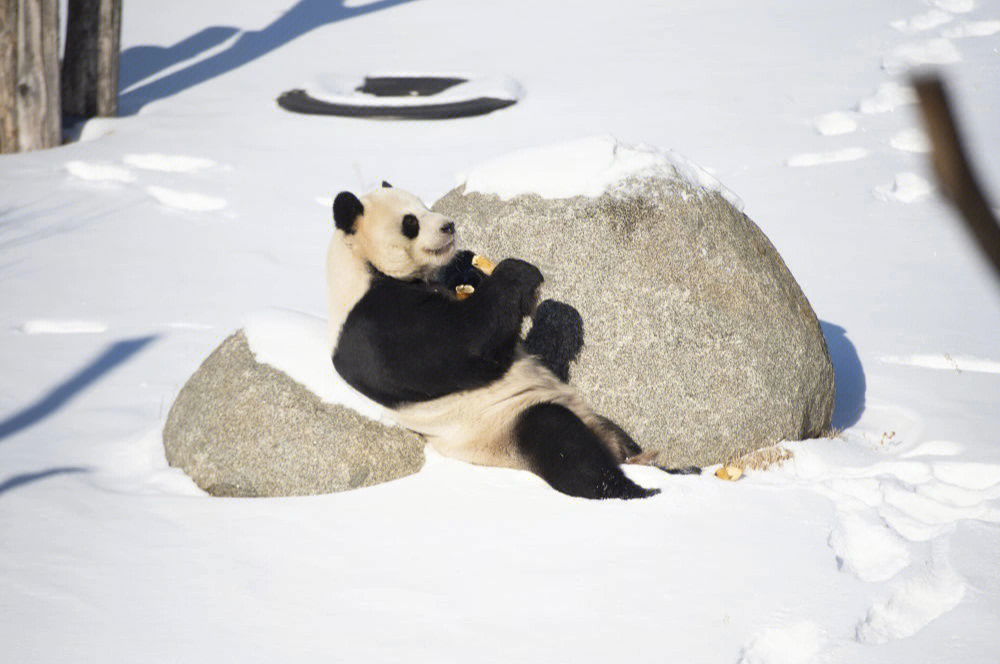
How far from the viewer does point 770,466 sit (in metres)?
3.98

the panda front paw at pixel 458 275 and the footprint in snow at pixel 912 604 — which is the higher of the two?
the panda front paw at pixel 458 275

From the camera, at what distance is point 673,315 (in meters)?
4.06

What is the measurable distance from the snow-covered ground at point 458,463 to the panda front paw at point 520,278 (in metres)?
0.72

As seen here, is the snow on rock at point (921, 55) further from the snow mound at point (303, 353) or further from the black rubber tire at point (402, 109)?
the snow mound at point (303, 353)

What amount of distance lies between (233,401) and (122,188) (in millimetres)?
4619

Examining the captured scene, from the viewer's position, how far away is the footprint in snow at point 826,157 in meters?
8.09

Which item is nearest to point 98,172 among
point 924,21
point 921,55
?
point 921,55

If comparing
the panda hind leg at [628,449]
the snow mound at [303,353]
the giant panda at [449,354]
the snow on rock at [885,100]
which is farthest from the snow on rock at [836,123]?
the snow mound at [303,353]

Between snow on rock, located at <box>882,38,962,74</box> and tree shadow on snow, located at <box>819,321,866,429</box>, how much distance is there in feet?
15.5

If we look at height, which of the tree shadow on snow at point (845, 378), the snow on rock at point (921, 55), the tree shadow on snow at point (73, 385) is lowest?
the tree shadow on snow at point (73, 385)

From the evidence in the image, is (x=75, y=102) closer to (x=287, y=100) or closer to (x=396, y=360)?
(x=287, y=100)

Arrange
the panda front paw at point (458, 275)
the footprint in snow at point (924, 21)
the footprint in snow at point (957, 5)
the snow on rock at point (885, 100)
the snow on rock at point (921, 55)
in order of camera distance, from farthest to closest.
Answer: the footprint in snow at point (957, 5) → the footprint in snow at point (924, 21) → the snow on rock at point (921, 55) → the snow on rock at point (885, 100) → the panda front paw at point (458, 275)

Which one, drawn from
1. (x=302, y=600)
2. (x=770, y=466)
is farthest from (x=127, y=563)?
(x=770, y=466)

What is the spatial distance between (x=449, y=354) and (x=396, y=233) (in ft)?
1.69
